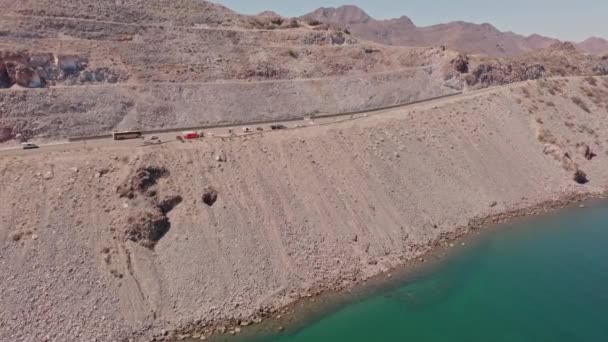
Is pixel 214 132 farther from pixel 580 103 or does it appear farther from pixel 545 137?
pixel 580 103

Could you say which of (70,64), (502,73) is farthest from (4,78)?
(502,73)

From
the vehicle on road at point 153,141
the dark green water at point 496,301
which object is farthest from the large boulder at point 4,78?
the dark green water at point 496,301

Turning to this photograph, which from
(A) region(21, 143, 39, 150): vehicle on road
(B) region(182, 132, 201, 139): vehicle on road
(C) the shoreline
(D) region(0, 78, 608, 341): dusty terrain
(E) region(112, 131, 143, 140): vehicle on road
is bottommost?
(C) the shoreline

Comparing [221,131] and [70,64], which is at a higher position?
[70,64]

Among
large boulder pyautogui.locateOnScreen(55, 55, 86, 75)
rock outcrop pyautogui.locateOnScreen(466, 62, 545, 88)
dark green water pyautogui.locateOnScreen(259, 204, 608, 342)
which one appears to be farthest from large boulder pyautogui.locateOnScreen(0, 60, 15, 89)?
rock outcrop pyautogui.locateOnScreen(466, 62, 545, 88)

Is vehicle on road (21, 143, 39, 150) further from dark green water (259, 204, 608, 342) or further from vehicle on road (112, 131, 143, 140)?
dark green water (259, 204, 608, 342)

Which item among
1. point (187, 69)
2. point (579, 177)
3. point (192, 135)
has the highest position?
point (187, 69)
